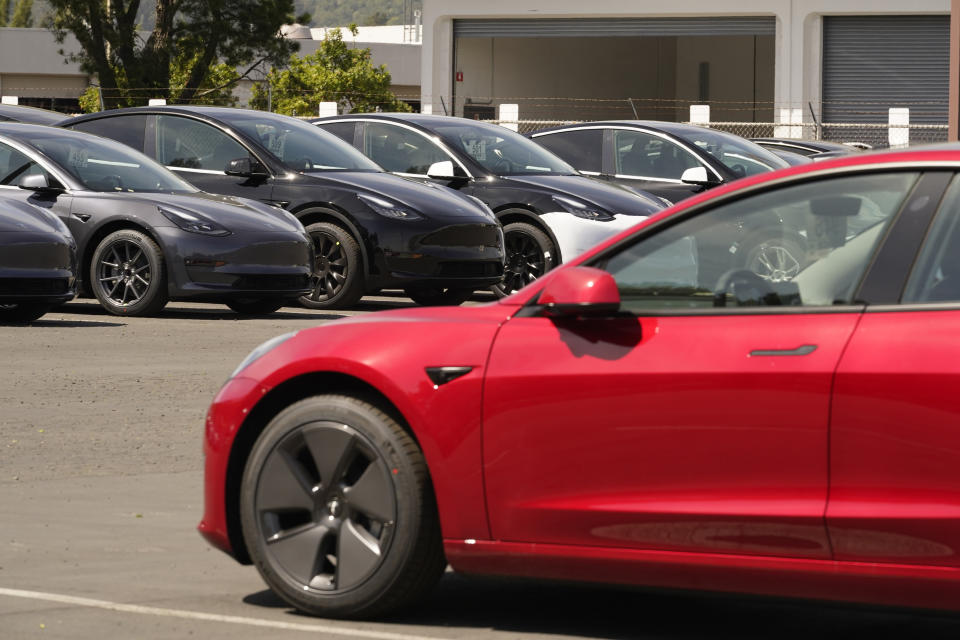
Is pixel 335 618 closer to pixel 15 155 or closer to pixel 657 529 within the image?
pixel 657 529

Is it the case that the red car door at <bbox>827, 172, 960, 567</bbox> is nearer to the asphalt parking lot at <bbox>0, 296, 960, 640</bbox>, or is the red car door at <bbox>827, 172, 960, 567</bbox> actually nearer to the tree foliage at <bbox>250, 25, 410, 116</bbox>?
the asphalt parking lot at <bbox>0, 296, 960, 640</bbox>

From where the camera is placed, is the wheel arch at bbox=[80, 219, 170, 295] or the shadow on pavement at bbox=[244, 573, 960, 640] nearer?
the shadow on pavement at bbox=[244, 573, 960, 640]

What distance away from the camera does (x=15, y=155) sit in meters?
14.6

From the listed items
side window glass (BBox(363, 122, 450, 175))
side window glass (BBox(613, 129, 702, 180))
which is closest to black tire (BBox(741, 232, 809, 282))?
side window glass (BBox(363, 122, 450, 175))

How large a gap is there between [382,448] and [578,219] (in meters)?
10.9

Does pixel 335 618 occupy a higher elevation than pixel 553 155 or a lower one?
lower

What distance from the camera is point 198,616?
5.14 metres

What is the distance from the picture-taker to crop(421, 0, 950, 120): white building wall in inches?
1906

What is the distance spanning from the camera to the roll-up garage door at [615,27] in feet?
164

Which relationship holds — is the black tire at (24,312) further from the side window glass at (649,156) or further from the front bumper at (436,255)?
the side window glass at (649,156)

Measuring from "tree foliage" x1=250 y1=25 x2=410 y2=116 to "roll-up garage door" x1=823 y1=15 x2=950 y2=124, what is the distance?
42.2 feet

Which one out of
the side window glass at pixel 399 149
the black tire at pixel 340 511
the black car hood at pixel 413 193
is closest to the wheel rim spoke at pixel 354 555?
the black tire at pixel 340 511

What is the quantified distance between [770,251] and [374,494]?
4.08 ft

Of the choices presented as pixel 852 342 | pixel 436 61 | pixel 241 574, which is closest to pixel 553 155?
pixel 241 574
